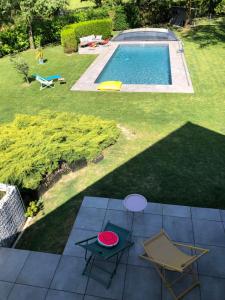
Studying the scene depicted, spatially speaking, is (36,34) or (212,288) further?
(36,34)

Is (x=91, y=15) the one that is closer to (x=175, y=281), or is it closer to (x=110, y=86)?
(x=110, y=86)

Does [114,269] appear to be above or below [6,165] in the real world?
below

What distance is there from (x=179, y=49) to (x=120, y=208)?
64.6ft

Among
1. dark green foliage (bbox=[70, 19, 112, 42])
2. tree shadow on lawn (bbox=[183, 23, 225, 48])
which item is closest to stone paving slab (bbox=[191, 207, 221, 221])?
tree shadow on lawn (bbox=[183, 23, 225, 48])

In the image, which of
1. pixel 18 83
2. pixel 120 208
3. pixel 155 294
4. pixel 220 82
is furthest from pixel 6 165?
pixel 220 82

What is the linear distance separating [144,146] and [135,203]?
4375 mm

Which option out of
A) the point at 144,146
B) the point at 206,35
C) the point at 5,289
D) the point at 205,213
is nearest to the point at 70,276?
the point at 5,289

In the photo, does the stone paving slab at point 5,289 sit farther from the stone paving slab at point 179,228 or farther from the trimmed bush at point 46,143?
the stone paving slab at point 179,228

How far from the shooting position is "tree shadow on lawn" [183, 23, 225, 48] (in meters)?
27.0

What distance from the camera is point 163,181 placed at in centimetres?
1075

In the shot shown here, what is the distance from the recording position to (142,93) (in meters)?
18.0

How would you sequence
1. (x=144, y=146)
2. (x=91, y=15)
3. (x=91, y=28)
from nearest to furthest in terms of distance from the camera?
1. (x=144, y=146)
2. (x=91, y=28)
3. (x=91, y=15)

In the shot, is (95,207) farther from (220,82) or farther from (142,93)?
(220,82)

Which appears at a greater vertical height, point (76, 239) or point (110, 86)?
point (110, 86)
